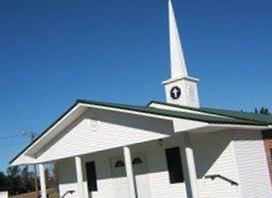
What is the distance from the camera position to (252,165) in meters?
21.7

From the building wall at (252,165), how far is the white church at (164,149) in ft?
0.12

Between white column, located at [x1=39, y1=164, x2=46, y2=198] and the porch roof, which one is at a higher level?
the porch roof

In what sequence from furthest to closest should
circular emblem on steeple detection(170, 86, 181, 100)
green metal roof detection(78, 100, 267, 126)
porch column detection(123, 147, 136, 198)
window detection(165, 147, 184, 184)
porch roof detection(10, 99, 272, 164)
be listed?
circular emblem on steeple detection(170, 86, 181, 100)
window detection(165, 147, 184, 184)
porch column detection(123, 147, 136, 198)
porch roof detection(10, 99, 272, 164)
green metal roof detection(78, 100, 267, 126)

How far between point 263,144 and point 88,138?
7121mm

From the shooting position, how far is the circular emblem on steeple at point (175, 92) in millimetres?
26125

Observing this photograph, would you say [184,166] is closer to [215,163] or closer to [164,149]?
[164,149]

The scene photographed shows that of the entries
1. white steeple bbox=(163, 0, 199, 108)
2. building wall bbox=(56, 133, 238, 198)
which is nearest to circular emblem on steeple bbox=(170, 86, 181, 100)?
white steeple bbox=(163, 0, 199, 108)

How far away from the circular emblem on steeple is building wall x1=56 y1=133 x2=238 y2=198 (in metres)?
3.46

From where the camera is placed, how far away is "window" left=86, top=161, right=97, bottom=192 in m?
25.8

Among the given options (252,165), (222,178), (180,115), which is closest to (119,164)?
(222,178)

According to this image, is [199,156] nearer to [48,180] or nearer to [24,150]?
[24,150]

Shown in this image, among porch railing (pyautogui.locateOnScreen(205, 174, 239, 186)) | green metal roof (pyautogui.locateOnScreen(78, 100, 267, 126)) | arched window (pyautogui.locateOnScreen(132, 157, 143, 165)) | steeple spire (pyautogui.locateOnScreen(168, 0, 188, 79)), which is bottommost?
porch railing (pyautogui.locateOnScreen(205, 174, 239, 186))

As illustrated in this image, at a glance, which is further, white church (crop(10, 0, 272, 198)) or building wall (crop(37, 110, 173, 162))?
building wall (crop(37, 110, 173, 162))

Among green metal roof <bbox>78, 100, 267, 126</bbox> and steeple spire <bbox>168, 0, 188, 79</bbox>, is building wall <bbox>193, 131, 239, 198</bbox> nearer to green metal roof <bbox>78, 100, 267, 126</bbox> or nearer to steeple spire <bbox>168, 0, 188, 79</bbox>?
green metal roof <bbox>78, 100, 267, 126</bbox>
